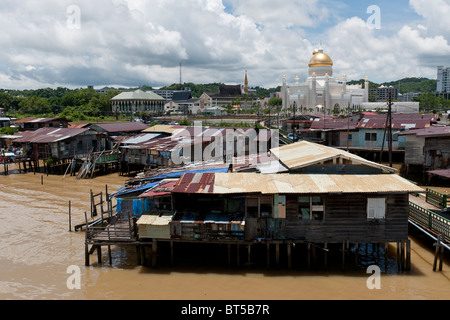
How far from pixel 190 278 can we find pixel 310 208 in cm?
575

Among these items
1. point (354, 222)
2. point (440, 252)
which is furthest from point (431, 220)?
point (354, 222)

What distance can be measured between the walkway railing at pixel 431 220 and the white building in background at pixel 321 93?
225ft

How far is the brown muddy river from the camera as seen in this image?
14391 millimetres

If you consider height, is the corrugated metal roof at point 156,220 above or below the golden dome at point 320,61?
below

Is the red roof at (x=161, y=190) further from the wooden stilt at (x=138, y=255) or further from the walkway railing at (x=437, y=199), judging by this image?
the walkway railing at (x=437, y=199)

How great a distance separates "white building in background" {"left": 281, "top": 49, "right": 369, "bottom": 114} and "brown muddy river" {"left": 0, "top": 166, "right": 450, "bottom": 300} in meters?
73.4

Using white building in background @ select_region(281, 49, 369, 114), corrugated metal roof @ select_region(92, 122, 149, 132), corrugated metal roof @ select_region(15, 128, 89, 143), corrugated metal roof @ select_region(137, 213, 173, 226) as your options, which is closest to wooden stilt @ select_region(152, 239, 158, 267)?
corrugated metal roof @ select_region(137, 213, 173, 226)

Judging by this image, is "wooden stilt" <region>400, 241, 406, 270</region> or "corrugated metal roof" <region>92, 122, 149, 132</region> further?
"corrugated metal roof" <region>92, 122, 149, 132</region>

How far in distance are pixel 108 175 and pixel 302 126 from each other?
1180 inches

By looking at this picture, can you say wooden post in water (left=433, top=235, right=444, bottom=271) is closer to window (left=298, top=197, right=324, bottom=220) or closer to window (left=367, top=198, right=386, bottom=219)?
window (left=367, top=198, right=386, bottom=219)

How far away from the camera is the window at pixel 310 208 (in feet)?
51.5

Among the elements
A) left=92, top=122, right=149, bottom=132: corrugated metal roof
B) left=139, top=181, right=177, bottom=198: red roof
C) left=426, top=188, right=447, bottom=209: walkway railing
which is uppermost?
left=92, top=122, right=149, bottom=132: corrugated metal roof

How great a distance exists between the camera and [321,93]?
9088 cm

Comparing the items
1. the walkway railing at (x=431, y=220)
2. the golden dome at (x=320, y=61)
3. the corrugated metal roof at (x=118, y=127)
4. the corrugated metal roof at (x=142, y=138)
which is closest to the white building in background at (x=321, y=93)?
the golden dome at (x=320, y=61)
